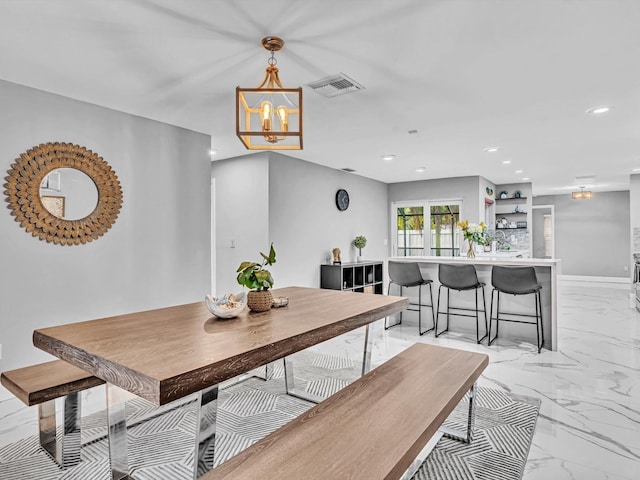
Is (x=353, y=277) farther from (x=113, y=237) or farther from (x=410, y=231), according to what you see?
(x=113, y=237)

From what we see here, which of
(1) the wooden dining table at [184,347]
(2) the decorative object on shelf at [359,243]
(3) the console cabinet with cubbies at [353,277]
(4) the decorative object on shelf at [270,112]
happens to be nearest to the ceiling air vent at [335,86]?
(4) the decorative object on shelf at [270,112]

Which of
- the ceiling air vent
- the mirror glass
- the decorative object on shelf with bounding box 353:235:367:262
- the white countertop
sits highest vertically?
the ceiling air vent

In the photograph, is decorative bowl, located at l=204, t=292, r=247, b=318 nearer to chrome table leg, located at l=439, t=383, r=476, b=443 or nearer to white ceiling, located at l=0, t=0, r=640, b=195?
chrome table leg, located at l=439, t=383, r=476, b=443

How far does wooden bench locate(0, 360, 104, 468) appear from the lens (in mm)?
1938

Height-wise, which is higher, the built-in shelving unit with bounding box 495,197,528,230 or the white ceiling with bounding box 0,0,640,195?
the white ceiling with bounding box 0,0,640,195

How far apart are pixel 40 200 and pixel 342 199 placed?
4406 millimetres

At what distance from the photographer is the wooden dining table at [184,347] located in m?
1.26

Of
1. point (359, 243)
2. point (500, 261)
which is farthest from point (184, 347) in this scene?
point (359, 243)

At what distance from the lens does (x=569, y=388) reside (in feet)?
9.76

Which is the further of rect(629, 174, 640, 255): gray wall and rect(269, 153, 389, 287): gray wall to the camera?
rect(629, 174, 640, 255): gray wall

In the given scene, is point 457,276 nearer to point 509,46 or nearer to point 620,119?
point 620,119

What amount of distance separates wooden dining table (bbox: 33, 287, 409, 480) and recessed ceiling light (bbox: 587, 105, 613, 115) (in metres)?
2.93

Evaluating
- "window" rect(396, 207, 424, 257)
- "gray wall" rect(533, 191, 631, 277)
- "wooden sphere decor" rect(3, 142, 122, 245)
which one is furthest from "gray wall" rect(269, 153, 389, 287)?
"gray wall" rect(533, 191, 631, 277)

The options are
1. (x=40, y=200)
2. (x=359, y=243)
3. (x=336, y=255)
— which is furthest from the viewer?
(x=359, y=243)
